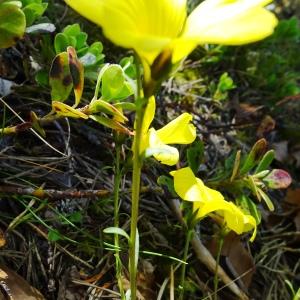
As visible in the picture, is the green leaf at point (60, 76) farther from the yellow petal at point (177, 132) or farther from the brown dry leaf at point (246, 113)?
the brown dry leaf at point (246, 113)

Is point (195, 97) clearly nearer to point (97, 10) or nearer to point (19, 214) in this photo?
point (19, 214)

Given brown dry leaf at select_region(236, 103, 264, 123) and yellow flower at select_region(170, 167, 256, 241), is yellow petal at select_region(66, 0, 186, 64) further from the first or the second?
brown dry leaf at select_region(236, 103, 264, 123)

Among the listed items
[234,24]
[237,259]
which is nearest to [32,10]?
[234,24]

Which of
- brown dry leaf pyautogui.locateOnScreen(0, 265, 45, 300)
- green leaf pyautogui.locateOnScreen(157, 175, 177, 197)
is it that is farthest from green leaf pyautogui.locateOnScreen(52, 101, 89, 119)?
brown dry leaf pyautogui.locateOnScreen(0, 265, 45, 300)

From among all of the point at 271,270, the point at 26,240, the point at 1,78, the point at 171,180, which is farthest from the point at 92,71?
the point at 271,270

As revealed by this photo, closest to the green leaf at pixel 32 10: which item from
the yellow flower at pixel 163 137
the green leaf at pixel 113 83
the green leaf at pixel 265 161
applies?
the green leaf at pixel 113 83

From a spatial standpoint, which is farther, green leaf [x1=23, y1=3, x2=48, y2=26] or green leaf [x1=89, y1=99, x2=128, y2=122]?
green leaf [x1=23, y1=3, x2=48, y2=26]

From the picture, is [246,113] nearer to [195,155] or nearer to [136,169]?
[195,155]
